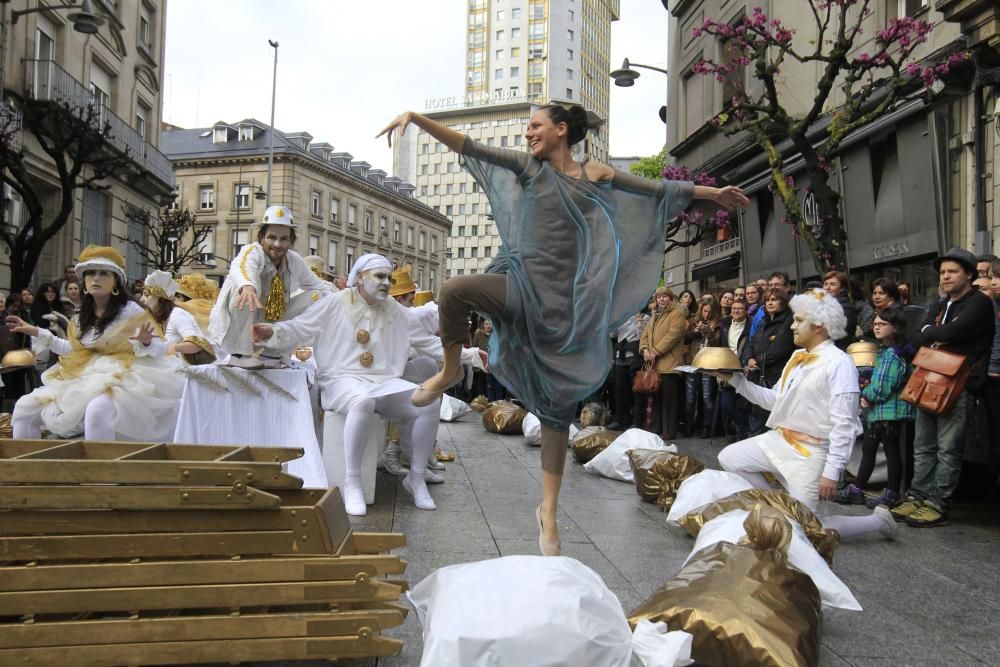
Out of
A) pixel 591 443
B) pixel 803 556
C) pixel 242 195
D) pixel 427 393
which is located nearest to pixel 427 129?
pixel 427 393

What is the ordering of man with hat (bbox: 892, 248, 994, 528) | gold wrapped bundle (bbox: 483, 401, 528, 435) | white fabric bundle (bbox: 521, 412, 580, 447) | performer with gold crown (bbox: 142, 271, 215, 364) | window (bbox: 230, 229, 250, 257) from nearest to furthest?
man with hat (bbox: 892, 248, 994, 528) → performer with gold crown (bbox: 142, 271, 215, 364) → white fabric bundle (bbox: 521, 412, 580, 447) → gold wrapped bundle (bbox: 483, 401, 528, 435) → window (bbox: 230, 229, 250, 257)

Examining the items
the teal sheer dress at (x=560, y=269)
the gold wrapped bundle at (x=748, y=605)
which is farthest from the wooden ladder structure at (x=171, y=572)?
the teal sheer dress at (x=560, y=269)

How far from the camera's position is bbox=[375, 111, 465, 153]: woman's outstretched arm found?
3.79 m

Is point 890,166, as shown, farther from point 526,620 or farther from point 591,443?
point 526,620

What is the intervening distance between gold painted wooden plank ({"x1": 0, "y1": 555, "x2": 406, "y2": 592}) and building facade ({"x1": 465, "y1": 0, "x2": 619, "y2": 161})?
114483 millimetres

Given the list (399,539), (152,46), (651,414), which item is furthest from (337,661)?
(152,46)

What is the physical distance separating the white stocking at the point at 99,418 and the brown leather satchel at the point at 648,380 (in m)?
6.99

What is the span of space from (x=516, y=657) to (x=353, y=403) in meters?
3.63

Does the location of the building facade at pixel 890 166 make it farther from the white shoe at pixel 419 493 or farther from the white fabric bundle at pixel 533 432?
the white shoe at pixel 419 493

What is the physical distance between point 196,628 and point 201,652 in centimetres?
7

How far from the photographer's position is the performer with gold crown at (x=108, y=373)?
18.7 feet

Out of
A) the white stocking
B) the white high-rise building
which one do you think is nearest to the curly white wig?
the white stocking

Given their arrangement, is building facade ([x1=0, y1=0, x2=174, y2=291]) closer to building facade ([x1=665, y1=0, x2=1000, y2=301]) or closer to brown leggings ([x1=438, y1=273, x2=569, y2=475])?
building facade ([x1=665, y1=0, x2=1000, y2=301])

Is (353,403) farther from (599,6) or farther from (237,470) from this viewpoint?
(599,6)
